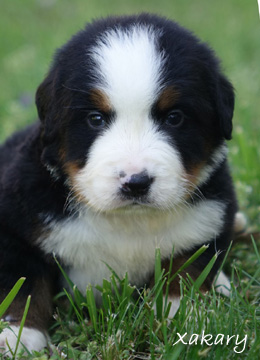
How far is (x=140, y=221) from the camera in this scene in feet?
12.1

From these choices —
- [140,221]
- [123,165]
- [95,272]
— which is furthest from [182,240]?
[123,165]

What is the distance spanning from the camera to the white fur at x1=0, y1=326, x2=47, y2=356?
3381mm

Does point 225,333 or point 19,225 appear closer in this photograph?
point 225,333

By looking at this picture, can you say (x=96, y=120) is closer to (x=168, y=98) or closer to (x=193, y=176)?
(x=168, y=98)

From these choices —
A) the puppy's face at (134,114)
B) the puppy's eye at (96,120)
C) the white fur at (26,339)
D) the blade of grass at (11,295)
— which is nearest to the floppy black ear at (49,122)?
the puppy's face at (134,114)

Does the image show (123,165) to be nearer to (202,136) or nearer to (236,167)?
(202,136)

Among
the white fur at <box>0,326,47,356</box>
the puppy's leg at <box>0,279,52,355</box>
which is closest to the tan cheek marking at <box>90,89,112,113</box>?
the puppy's leg at <box>0,279,52,355</box>

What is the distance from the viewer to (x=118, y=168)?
312cm

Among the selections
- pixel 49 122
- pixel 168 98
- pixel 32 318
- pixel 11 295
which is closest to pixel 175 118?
pixel 168 98

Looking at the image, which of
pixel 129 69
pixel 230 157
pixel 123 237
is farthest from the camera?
pixel 230 157

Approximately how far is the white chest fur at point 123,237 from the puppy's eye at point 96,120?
52 centimetres

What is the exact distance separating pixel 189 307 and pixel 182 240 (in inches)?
25.6

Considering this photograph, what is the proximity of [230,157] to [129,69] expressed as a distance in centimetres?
259

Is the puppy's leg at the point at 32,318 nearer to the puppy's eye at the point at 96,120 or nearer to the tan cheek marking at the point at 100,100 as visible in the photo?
the puppy's eye at the point at 96,120
